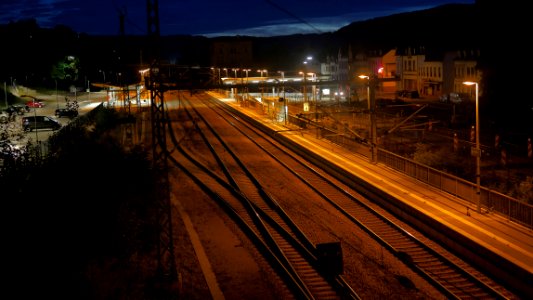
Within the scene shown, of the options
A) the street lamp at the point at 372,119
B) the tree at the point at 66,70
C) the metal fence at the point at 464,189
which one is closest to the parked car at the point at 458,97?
the metal fence at the point at 464,189

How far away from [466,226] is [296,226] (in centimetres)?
424

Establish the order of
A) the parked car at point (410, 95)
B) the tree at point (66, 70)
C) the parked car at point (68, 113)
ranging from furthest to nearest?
the tree at point (66, 70)
the parked car at point (410, 95)
the parked car at point (68, 113)

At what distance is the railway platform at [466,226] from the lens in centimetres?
1140

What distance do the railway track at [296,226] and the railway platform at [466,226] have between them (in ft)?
1.15

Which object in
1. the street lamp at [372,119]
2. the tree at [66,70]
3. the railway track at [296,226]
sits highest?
the tree at [66,70]

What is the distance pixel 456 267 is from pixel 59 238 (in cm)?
804

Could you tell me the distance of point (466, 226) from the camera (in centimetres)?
1364

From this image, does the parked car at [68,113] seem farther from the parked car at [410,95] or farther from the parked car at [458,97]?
the parked car at [410,95]

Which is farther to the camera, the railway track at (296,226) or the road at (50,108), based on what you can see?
the road at (50,108)

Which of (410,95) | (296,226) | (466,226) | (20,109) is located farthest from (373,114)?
(410,95)

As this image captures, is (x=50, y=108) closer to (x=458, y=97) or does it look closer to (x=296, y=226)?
(x=458, y=97)

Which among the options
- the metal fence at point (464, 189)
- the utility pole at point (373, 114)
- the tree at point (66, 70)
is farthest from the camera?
the tree at point (66, 70)

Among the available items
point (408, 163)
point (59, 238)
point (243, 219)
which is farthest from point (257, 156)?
point (59, 238)

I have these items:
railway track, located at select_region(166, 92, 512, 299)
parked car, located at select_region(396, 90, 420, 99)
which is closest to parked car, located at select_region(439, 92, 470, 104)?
parked car, located at select_region(396, 90, 420, 99)
